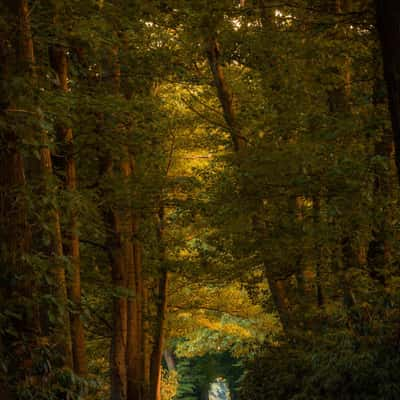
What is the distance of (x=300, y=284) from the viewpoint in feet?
56.4

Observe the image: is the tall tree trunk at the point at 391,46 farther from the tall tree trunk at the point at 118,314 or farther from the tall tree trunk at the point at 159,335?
the tall tree trunk at the point at 159,335

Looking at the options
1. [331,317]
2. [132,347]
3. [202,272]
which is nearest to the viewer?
[331,317]

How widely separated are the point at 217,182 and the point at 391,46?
25.3ft

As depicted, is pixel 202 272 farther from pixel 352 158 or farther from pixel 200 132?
pixel 352 158

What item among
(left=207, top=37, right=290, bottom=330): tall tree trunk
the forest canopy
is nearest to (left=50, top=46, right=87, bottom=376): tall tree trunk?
the forest canopy

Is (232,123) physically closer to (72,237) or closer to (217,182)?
(217,182)

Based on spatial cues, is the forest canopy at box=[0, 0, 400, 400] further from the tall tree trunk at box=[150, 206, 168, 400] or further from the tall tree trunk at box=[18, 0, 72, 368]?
the tall tree trunk at box=[150, 206, 168, 400]

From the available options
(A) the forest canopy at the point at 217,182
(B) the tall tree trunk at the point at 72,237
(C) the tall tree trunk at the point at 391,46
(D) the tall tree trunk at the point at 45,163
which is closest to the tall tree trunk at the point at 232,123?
(A) the forest canopy at the point at 217,182

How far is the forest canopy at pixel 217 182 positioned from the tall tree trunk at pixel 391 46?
0.02 m

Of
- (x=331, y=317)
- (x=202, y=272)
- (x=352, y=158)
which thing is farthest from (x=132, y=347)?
(x=352, y=158)

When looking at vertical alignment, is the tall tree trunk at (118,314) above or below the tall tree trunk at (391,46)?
below

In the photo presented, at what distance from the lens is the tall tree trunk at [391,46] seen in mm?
6426

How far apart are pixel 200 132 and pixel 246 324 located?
9.57m

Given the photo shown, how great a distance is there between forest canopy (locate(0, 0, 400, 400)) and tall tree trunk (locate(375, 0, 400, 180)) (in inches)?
0.6
